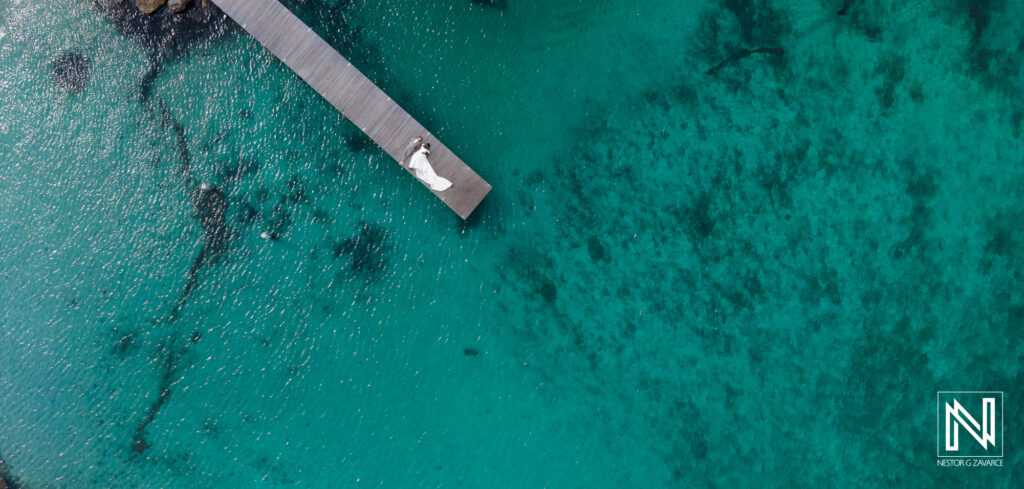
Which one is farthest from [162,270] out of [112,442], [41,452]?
[41,452]

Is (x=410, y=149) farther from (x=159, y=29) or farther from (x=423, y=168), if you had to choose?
(x=159, y=29)

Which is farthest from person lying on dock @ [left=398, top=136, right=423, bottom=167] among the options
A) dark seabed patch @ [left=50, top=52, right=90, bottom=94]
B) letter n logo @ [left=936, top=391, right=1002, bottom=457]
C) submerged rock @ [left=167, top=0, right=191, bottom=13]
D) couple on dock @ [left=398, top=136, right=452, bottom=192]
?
letter n logo @ [left=936, top=391, right=1002, bottom=457]

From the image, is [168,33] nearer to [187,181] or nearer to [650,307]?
[187,181]

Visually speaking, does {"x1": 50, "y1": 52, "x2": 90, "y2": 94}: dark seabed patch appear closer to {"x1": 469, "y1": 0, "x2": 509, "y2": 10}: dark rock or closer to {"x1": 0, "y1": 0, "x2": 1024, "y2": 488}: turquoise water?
{"x1": 0, "y1": 0, "x2": 1024, "y2": 488}: turquoise water

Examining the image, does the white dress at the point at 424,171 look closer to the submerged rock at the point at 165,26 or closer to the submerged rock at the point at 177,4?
the submerged rock at the point at 165,26

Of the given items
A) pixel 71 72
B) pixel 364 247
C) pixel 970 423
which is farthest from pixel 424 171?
pixel 970 423

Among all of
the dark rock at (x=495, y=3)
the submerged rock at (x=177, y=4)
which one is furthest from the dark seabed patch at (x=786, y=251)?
the submerged rock at (x=177, y=4)
